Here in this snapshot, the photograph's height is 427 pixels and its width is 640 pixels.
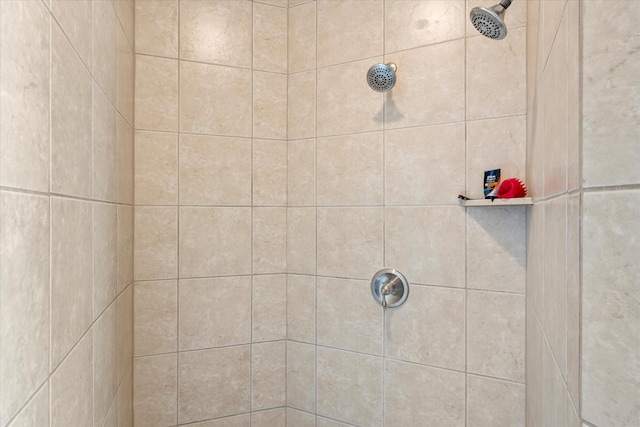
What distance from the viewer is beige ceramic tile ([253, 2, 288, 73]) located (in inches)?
78.2

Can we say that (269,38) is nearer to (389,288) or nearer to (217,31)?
(217,31)

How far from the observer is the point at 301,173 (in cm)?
200

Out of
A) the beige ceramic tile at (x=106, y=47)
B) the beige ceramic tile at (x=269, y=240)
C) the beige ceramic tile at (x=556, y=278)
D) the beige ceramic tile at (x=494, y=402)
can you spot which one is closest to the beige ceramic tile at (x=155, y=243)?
the beige ceramic tile at (x=269, y=240)

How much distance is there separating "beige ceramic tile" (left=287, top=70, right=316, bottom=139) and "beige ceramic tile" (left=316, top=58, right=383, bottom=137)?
1.4 inches

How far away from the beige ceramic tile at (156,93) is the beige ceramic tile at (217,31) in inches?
4.2

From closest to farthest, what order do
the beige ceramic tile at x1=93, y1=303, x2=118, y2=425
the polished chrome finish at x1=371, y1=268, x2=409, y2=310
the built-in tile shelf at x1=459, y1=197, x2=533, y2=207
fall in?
the beige ceramic tile at x1=93, y1=303, x2=118, y2=425 → the built-in tile shelf at x1=459, y1=197, x2=533, y2=207 → the polished chrome finish at x1=371, y1=268, x2=409, y2=310

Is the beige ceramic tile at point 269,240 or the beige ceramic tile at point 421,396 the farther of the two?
the beige ceramic tile at point 269,240

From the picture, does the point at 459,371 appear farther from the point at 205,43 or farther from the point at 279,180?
the point at 205,43

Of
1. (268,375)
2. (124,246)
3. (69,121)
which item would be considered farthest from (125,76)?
(268,375)

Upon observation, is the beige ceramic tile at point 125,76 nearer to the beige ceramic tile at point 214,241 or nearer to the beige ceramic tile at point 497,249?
the beige ceramic tile at point 214,241

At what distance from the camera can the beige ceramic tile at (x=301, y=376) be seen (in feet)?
6.38

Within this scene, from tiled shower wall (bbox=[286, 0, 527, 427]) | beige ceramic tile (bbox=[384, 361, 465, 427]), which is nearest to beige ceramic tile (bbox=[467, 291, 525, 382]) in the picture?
tiled shower wall (bbox=[286, 0, 527, 427])

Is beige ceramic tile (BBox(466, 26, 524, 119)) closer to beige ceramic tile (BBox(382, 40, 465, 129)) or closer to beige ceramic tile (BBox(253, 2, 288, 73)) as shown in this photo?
beige ceramic tile (BBox(382, 40, 465, 129))

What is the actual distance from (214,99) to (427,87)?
2.94 feet
